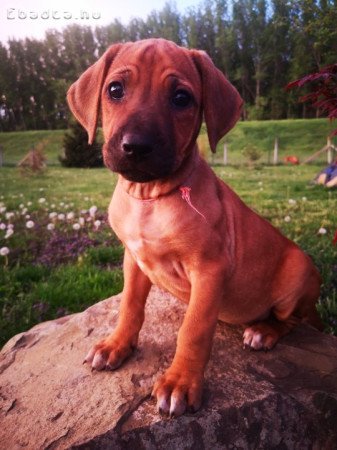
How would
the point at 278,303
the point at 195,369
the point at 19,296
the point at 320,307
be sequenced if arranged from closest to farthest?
the point at 195,369 < the point at 278,303 < the point at 320,307 < the point at 19,296

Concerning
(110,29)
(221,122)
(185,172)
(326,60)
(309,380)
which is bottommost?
(309,380)

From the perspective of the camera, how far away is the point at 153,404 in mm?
2318

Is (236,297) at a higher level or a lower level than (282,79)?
lower

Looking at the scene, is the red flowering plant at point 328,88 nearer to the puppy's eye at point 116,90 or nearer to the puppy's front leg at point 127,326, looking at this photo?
the puppy's eye at point 116,90

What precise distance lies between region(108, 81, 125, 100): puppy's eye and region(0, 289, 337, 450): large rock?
152 centimetres

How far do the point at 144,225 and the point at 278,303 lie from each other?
1215mm

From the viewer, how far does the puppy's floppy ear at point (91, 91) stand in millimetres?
2625

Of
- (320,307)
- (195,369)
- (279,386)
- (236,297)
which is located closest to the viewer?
(195,369)

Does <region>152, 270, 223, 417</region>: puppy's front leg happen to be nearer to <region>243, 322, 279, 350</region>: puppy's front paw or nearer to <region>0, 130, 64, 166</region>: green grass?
<region>243, 322, 279, 350</region>: puppy's front paw

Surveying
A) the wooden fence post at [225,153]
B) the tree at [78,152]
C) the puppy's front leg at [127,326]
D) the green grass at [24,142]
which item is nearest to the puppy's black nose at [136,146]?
the puppy's front leg at [127,326]

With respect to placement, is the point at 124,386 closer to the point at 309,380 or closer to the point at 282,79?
the point at 309,380

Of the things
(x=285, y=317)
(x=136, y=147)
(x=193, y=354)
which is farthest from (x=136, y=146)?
(x=285, y=317)

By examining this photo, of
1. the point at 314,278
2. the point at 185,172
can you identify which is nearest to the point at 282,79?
the point at 314,278

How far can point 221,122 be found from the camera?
256cm
